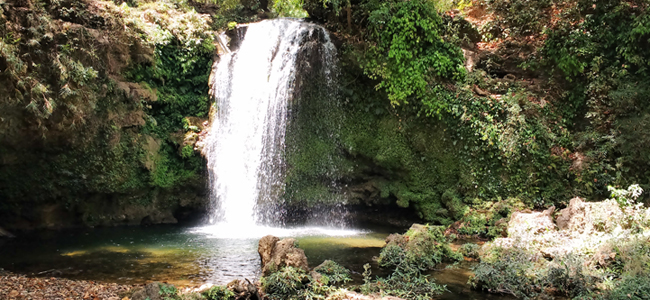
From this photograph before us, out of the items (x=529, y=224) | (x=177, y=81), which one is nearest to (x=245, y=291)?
(x=529, y=224)

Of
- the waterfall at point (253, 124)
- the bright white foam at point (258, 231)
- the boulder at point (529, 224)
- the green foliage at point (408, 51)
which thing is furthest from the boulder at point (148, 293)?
the green foliage at point (408, 51)

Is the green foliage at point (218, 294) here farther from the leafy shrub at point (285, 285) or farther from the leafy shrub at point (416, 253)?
the leafy shrub at point (416, 253)

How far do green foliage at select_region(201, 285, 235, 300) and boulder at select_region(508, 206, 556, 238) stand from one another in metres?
5.51

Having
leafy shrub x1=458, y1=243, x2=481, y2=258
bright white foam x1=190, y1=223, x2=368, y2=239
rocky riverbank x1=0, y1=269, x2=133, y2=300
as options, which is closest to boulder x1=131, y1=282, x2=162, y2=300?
rocky riverbank x1=0, y1=269, x2=133, y2=300

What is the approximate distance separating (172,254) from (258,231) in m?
3.23

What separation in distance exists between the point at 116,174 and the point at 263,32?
21.0ft

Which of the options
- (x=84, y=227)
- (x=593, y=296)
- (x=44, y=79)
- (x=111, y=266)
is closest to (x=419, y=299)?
(x=593, y=296)

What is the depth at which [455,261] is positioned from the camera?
791 cm

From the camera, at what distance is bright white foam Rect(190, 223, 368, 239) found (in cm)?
1041

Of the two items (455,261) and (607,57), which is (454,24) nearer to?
(607,57)

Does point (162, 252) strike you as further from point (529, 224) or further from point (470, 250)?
point (529, 224)

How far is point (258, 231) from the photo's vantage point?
11.1 meters

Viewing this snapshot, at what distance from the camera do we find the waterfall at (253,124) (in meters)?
12.4

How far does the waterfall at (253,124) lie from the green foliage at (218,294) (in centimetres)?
666
